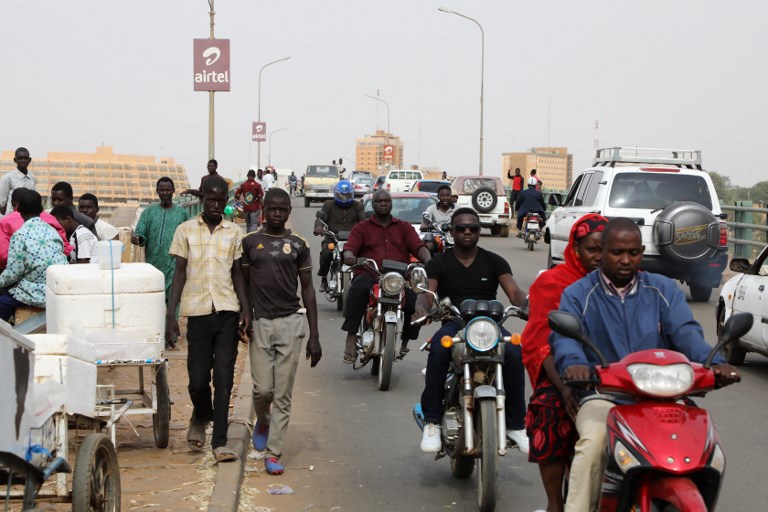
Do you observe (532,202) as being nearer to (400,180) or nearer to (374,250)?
(374,250)

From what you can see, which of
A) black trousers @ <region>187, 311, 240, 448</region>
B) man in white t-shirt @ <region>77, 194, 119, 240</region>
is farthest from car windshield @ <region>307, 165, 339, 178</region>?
black trousers @ <region>187, 311, 240, 448</region>

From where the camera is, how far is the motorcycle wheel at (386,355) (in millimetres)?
9922

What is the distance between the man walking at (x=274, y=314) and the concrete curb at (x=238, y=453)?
356mm

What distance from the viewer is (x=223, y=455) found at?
7219 millimetres

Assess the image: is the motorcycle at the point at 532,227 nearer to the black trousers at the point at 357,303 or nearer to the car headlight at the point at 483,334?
the black trousers at the point at 357,303

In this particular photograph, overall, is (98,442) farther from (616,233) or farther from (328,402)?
(328,402)

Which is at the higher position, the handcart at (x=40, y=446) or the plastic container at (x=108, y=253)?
the plastic container at (x=108, y=253)

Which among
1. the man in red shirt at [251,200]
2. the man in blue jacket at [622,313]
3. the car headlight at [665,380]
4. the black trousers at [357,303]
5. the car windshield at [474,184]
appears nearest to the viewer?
the car headlight at [665,380]

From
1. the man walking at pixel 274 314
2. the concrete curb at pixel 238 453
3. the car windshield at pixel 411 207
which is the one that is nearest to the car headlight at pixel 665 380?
the concrete curb at pixel 238 453

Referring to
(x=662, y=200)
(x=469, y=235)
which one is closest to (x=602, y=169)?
(x=662, y=200)

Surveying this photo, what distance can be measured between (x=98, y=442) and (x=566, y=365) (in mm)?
2196

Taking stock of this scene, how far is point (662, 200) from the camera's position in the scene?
16.8 metres

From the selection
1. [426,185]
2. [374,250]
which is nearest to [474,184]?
[426,185]

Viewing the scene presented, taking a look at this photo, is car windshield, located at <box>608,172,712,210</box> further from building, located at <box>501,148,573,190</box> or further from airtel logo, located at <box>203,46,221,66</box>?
building, located at <box>501,148,573,190</box>
